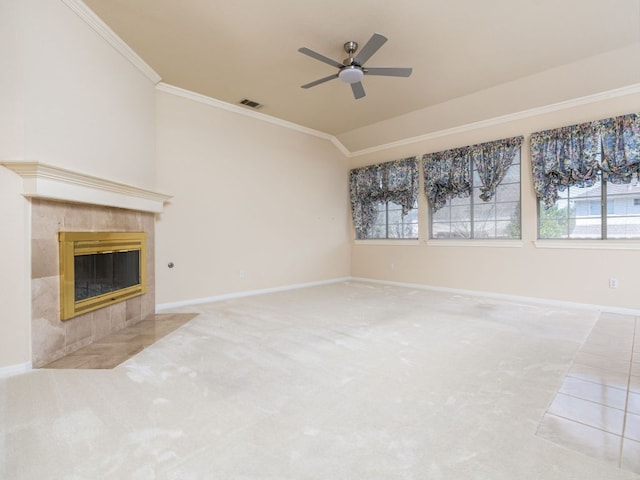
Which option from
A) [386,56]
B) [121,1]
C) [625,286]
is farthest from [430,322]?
[121,1]

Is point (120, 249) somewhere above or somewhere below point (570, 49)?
below

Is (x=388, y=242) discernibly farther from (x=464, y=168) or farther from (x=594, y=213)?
(x=594, y=213)

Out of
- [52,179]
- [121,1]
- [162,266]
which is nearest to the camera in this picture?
[52,179]

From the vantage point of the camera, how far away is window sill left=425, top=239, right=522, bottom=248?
4.93 m

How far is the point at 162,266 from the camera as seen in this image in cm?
436

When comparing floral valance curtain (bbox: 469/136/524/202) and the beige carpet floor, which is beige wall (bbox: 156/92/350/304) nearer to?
the beige carpet floor

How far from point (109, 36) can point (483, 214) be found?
551cm

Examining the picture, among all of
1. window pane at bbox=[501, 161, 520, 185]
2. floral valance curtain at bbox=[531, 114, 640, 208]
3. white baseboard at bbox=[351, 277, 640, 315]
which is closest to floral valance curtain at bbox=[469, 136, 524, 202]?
window pane at bbox=[501, 161, 520, 185]

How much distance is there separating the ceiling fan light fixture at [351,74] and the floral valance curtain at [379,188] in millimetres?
2822

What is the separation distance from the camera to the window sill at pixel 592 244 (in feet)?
13.2

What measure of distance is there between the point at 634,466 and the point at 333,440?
1362 mm

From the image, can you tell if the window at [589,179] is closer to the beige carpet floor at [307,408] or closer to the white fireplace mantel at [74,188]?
the beige carpet floor at [307,408]

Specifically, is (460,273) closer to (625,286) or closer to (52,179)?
(625,286)

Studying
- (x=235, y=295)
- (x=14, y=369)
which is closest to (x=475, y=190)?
(x=235, y=295)
